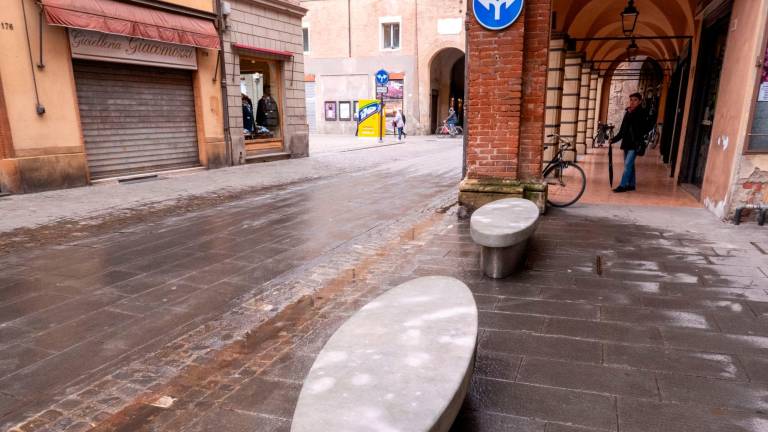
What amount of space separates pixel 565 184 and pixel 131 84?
9385mm

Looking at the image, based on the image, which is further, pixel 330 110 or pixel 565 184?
pixel 330 110

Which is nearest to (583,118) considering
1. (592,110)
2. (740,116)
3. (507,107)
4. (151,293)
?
(592,110)

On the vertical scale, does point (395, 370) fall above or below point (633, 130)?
below

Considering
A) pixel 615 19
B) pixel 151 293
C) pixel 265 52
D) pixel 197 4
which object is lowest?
pixel 151 293

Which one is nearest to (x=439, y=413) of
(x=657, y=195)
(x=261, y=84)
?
(x=657, y=195)

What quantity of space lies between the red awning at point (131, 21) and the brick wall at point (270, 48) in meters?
1.02

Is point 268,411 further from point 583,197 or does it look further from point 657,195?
point 657,195

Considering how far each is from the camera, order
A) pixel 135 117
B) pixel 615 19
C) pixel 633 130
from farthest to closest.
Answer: pixel 615 19 → pixel 135 117 → pixel 633 130

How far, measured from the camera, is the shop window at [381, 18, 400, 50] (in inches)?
1182

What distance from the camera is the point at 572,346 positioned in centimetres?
302

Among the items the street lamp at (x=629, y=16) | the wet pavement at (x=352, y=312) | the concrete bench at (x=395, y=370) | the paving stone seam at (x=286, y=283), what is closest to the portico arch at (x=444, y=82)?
the street lamp at (x=629, y=16)

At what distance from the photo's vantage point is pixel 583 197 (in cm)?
812

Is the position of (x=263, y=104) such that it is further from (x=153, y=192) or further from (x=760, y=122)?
(x=760, y=122)

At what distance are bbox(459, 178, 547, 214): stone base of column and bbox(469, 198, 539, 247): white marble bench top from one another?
53.0 inches
